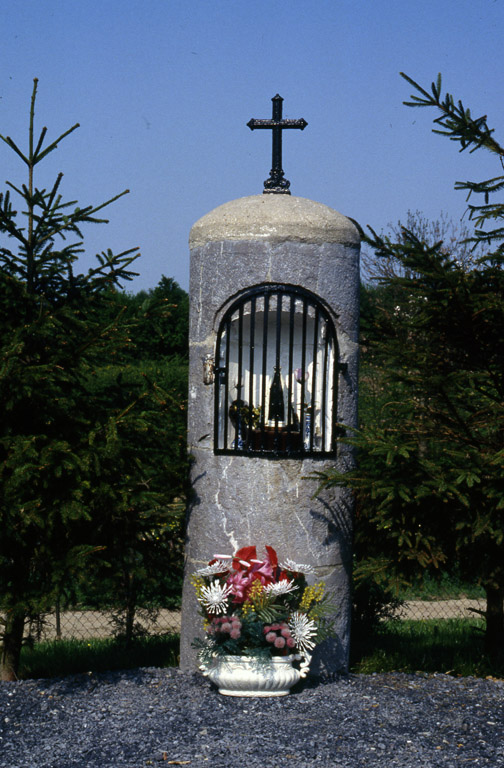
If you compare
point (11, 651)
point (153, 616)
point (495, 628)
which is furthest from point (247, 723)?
point (153, 616)

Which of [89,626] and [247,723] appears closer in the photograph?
[247,723]

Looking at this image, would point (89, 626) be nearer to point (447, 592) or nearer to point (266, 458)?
point (266, 458)

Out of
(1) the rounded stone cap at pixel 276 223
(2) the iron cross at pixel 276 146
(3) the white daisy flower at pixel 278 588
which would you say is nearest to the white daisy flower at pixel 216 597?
(3) the white daisy flower at pixel 278 588

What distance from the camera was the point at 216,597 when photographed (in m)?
4.63

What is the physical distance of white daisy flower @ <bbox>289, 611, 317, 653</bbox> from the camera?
15.4 feet

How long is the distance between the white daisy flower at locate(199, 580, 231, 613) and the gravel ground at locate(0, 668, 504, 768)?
494 millimetres

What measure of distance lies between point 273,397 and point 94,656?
223 centimetres

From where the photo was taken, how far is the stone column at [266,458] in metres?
5.02

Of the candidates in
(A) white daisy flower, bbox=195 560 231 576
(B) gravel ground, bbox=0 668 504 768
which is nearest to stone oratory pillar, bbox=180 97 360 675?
(A) white daisy flower, bbox=195 560 231 576

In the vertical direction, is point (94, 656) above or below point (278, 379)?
below

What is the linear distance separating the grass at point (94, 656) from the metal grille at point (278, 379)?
1.65 m

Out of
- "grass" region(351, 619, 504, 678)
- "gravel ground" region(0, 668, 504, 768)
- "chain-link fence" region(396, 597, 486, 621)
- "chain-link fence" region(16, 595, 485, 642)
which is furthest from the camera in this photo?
"chain-link fence" region(396, 597, 486, 621)

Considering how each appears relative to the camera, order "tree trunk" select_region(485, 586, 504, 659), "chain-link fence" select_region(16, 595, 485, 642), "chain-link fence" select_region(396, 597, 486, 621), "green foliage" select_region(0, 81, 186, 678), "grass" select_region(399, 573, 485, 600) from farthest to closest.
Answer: "grass" select_region(399, 573, 485, 600) → "chain-link fence" select_region(396, 597, 486, 621) → "chain-link fence" select_region(16, 595, 485, 642) → "tree trunk" select_region(485, 586, 504, 659) → "green foliage" select_region(0, 81, 186, 678)

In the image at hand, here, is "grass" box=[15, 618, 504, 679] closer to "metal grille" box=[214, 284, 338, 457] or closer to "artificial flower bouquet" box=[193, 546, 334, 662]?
"artificial flower bouquet" box=[193, 546, 334, 662]
